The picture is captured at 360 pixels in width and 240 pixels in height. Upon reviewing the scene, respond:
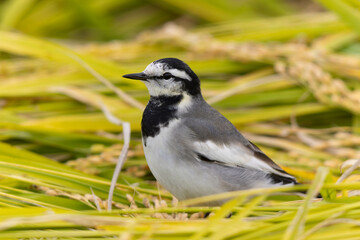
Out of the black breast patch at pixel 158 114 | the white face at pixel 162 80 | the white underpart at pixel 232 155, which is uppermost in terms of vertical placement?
the white face at pixel 162 80

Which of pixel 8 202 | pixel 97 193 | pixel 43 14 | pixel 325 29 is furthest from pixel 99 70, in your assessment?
pixel 43 14

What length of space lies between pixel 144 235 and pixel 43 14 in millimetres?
3740

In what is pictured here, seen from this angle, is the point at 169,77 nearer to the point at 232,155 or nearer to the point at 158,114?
the point at 158,114

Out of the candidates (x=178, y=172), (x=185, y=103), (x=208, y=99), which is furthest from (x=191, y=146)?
(x=208, y=99)

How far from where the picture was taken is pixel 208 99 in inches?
120

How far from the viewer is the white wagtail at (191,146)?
204 cm

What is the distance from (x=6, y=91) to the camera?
9.77 feet

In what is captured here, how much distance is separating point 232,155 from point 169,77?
401 millimetres

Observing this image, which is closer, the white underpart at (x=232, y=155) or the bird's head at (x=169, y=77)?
the white underpart at (x=232, y=155)

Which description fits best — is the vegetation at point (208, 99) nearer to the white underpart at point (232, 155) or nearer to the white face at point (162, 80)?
the white underpart at point (232, 155)

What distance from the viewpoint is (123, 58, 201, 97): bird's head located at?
2191mm

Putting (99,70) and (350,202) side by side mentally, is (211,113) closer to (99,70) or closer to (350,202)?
(350,202)

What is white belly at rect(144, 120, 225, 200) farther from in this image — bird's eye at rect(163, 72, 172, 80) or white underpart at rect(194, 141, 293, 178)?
bird's eye at rect(163, 72, 172, 80)

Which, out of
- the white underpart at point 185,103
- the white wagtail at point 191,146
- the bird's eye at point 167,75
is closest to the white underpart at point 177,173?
the white wagtail at point 191,146
